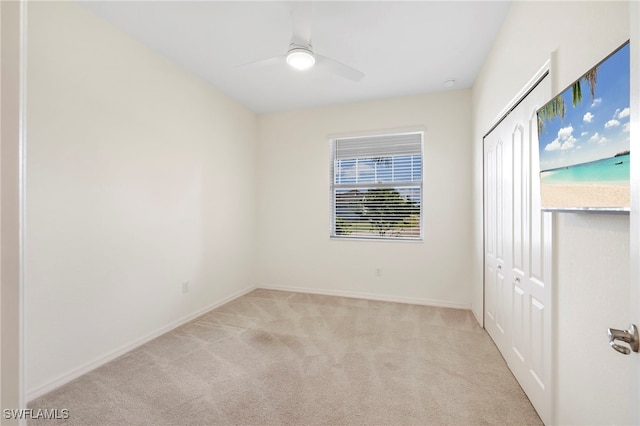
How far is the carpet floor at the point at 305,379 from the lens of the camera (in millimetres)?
1782

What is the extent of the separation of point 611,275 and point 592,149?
1.64 ft

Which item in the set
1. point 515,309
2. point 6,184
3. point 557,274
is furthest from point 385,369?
point 6,184

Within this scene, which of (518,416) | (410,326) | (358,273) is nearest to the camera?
(518,416)

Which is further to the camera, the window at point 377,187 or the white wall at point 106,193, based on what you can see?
the window at point 377,187

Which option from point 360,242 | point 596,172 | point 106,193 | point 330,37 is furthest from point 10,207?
point 360,242

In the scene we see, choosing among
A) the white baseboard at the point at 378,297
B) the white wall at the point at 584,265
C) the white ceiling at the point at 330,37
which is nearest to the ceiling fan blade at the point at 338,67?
the white ceiling at the point at 330,37

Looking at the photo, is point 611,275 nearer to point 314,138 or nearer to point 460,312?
point 460,312

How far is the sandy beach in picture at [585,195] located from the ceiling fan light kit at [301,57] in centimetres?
175

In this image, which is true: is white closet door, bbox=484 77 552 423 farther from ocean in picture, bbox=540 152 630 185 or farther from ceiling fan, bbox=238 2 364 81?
ceiling fan, bbox=238 2 364 81

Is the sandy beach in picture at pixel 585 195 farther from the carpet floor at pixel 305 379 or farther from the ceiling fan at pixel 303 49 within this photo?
the ceiling fan at pixel 303 49

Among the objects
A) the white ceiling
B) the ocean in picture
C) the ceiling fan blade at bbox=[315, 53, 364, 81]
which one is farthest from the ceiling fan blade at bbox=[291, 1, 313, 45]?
the ocean in picture

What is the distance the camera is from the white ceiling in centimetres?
223

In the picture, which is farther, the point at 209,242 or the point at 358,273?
the point at 358,273

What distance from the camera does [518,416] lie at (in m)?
1.76
